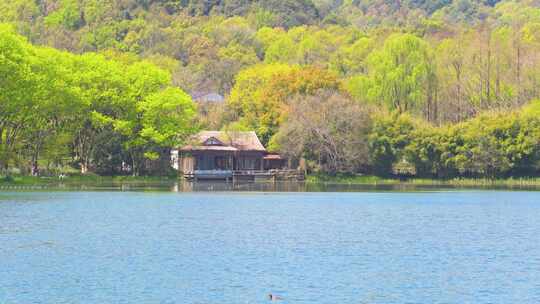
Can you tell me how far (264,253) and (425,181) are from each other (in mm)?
53249

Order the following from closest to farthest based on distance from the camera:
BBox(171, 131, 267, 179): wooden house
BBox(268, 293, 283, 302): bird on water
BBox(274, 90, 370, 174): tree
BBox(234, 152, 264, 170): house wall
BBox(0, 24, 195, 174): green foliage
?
BBox(268, 293, 283, 302): bird on water < BBox(0, 24, 195, 174): green foliage < BBox(274, 90, 370, 174): tree < BBox(171, 131, 267, 179): wooden house < BBox(234, 152, 264, 170): house wall

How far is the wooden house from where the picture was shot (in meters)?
89.6

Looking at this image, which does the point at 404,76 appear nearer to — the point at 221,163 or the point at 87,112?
the point at 221,163

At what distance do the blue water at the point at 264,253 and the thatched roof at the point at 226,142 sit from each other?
3616 centimetres

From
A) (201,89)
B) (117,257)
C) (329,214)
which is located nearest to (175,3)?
(201,89)

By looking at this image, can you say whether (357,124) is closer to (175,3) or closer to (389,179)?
(389,179)

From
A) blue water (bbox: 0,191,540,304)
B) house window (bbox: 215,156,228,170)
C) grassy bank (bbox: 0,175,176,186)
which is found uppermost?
house window (bbox: 215,156,228,170)

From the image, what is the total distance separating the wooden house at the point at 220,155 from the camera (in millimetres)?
89562

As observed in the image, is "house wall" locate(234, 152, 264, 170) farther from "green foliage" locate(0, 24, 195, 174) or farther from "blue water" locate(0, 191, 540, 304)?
"blue water" locate(0, 191, 540, 304)

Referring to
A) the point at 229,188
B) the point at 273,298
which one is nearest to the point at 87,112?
the point at 229,188

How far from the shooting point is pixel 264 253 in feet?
104

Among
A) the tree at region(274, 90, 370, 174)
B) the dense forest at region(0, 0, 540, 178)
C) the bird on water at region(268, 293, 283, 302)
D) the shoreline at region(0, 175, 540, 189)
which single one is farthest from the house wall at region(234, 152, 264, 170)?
the bird on water at region(268, 293, 283, 302)

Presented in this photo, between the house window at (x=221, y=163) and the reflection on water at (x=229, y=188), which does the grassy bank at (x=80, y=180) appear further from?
the house window at (x=221, y=163)

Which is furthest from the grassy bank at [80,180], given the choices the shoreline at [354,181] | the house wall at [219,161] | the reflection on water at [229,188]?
the house wall at [219,161]
